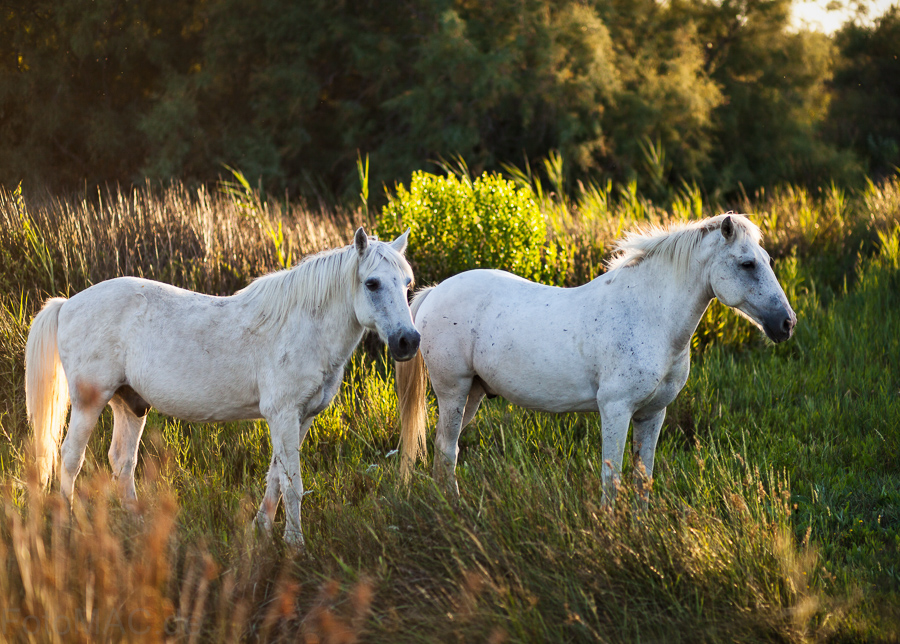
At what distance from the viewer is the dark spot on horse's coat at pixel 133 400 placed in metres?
4.09

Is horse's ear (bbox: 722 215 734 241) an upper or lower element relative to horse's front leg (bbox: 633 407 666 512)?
upper

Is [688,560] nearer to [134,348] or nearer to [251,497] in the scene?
[251,497]

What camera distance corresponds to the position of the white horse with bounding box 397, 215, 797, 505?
370 centimetres

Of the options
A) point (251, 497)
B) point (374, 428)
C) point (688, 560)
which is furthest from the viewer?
point (374, 428)

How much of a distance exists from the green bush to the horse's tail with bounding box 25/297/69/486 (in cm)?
348

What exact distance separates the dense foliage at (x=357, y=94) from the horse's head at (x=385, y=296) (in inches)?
526

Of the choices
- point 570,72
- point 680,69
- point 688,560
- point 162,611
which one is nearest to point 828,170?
point 680,69

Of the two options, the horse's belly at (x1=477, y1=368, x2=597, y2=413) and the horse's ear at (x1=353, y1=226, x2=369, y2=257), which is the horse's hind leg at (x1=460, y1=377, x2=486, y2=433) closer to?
the horse's belly at (x1=477, y1=368, x2=597, y2=413)

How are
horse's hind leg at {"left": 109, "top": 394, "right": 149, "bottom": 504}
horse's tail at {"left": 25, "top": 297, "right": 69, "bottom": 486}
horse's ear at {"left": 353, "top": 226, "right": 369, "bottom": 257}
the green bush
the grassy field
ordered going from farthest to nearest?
the green bush
horse's hind leg at {"left": 109, "top": 394, "right": 149, "bottom": 504}
horse's tail at {"left": 25, "top": 297, "right": 69, "bottom": 486}
horse's ear at {"left": 353, "top": 226, "right": 369, "bottom": 257}
the grassy field

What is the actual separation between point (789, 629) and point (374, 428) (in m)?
3.16

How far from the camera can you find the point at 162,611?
2.64 meters

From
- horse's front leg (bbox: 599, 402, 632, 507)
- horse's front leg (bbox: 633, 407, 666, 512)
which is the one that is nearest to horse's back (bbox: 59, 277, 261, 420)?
horse's front leg (bbox: 599, 402, 632, 507)

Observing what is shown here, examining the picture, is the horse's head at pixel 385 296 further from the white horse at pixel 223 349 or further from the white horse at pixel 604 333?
the white horse at pixel 604 333

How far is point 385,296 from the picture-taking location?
3502 mm
